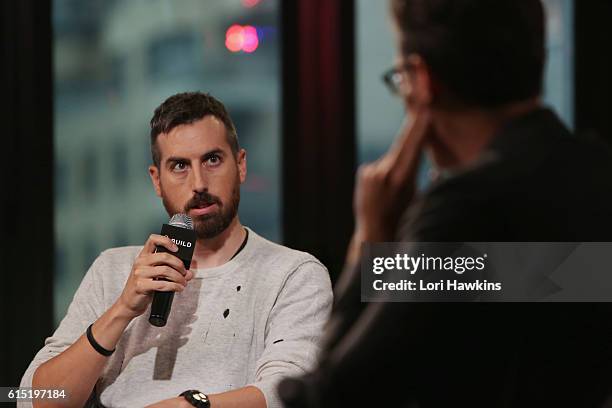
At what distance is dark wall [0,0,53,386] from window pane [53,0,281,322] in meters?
0.04

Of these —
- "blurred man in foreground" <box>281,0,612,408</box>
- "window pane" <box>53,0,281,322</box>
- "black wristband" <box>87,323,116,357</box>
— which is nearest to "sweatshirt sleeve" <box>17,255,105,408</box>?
"black wristband" <box>87,323,116,357</box>

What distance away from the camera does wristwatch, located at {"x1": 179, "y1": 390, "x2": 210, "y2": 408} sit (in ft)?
5.27

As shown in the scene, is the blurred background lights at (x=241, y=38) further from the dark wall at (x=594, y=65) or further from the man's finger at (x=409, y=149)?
the man's finger at (x=409, y=149)

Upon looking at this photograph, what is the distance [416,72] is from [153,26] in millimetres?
1675

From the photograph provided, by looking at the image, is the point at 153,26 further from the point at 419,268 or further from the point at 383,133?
the point at 419,268

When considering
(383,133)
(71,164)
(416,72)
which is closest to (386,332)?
(416,72)

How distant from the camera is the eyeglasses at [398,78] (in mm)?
1074

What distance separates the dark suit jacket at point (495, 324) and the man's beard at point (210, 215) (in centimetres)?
79

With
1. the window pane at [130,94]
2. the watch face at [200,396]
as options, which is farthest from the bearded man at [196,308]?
the window pane at [130,94]

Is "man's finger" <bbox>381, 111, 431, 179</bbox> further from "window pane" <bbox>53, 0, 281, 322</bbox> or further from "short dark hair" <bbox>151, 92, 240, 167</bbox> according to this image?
"window pane" <bbox>53, 0, 281, 322</bbox>

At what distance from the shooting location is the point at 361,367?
984 mm

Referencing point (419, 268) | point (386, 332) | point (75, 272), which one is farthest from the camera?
point (75, 272)

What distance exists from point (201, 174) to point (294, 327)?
378 mm

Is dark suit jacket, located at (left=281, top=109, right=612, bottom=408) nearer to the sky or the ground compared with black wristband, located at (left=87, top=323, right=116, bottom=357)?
nearer to the sky
